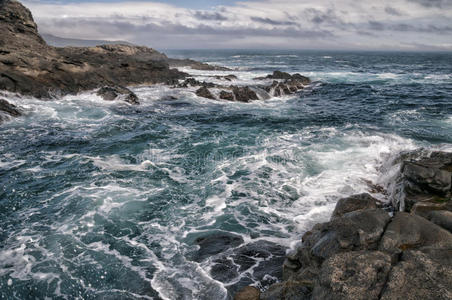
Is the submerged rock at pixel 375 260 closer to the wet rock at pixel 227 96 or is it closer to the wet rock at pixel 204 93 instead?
the wet rock at pixel 227 96

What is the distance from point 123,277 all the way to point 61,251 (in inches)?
90.3

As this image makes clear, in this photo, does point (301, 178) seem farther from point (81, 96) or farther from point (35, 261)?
point (81, 96)

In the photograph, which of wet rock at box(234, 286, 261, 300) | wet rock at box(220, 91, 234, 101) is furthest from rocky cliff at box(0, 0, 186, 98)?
wet rock at box(234, 286, 261, 300)

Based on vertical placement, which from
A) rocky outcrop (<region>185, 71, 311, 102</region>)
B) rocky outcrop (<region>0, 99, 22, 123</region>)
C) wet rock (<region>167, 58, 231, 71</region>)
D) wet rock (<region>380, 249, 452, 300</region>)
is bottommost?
rocky outcrop (<region>0, 99, 22, 123</region>)

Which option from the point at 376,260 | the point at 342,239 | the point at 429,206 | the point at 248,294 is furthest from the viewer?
the point at 429,206

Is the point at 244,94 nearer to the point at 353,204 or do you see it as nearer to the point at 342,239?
the point at 353,204

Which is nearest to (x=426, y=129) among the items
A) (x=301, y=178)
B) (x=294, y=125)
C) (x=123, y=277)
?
(x=294, y=125)

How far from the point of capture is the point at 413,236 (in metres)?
5.85

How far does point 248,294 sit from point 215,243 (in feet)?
9.08

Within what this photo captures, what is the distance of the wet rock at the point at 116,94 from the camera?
2734 cm

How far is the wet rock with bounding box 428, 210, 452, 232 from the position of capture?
6294mm

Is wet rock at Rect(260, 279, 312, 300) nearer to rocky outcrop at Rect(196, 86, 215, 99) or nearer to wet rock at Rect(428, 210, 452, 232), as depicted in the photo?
wet rock at Rect(428, 210, 452, 232)

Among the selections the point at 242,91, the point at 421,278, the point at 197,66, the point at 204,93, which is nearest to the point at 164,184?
the point at 421,278

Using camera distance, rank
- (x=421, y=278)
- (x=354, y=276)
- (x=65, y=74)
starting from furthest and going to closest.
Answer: (x=65, y=74) → (x=354, y=276) → (x=421, y=278)
